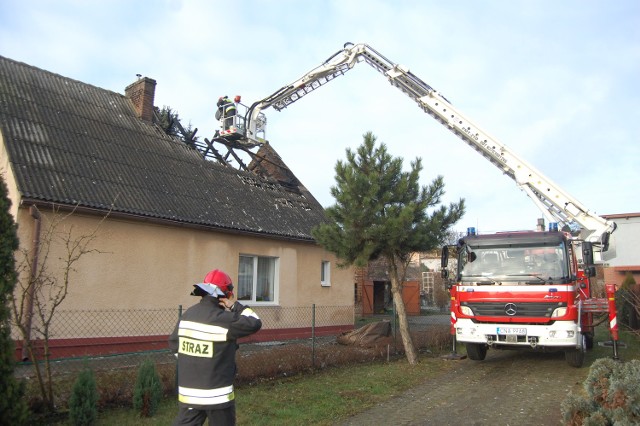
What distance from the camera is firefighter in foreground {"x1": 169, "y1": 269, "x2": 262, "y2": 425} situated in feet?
12.7

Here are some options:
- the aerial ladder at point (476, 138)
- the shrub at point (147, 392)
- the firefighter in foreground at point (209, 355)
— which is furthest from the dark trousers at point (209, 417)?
the aerial ladder at point (476, 138)

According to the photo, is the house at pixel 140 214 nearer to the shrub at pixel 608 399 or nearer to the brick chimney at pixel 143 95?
the brick chimney at pixel 143 95

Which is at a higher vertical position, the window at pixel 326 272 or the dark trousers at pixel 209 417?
the window at pixel 326 272

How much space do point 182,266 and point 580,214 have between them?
10.0 m

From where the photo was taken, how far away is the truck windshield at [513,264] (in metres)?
8.97

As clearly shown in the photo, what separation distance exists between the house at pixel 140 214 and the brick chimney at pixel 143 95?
0.04 m

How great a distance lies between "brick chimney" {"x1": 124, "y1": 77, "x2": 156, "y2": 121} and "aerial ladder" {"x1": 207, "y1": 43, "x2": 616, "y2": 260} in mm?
4835

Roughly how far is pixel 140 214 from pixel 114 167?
6.66 ft

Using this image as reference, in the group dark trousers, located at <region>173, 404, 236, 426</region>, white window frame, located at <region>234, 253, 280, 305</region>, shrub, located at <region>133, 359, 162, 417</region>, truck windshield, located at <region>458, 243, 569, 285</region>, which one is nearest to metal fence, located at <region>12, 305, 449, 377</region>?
white window frame, located at <region>234, 253, 280, 305</region>

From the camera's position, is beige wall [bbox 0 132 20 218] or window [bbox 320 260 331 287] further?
window [bbox 320 260 331 287]

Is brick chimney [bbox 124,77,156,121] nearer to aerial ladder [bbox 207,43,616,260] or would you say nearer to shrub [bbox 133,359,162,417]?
aerial ladder [bbox 207,43,616,260]

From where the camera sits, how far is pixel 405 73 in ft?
47.6

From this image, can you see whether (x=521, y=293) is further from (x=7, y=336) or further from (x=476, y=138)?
(x=7, y=336)

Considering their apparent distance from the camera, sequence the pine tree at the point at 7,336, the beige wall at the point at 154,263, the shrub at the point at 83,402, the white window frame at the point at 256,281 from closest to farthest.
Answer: the pine tree at the point at 7,336
the shrub at the point at 83,402
the beige wall at the point at 154,263
the white window frame at the point at 256,281
